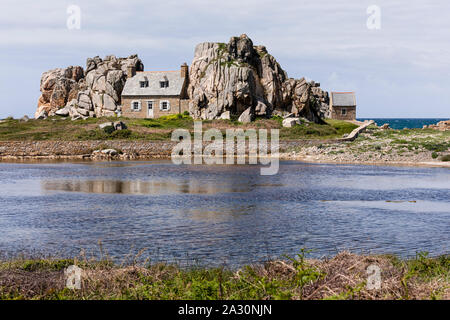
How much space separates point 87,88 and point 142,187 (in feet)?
→ 189

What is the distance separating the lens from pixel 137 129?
6744cm

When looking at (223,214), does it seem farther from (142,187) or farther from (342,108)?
(342,108)

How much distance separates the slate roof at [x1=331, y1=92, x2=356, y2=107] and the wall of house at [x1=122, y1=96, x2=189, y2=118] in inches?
1446

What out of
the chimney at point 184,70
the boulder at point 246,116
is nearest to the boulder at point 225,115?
the boulder at point 246,116

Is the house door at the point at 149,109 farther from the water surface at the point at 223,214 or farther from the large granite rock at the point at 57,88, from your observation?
the water surface at the point at 223,214

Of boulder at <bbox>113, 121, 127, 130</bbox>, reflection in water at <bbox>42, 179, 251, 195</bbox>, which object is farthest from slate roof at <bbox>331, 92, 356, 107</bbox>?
reflection in water at <bbox>42, 179, 251, 195</bbox>

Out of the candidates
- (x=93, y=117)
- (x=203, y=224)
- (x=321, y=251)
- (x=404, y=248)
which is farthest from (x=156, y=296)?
(x=93, y=117)

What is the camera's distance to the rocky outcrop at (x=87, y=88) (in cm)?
8244

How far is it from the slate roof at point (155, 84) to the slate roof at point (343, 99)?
36.4 meters

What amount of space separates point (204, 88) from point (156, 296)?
68.2m

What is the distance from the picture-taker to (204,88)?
2965 inches

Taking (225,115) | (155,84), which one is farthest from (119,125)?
(225,115)

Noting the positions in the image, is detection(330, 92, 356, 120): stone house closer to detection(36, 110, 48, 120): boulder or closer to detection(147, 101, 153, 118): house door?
detection(147, 101, 153, 118): house door

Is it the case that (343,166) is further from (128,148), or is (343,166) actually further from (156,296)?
(156,296)
